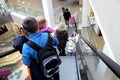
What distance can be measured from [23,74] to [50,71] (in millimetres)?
3156

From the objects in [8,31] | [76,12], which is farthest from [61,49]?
[8,31]

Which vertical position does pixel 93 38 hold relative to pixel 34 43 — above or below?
below

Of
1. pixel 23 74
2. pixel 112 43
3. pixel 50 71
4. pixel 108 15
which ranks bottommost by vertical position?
pixel 23 74

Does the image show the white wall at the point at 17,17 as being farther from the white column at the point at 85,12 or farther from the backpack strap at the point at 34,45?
the backpack strap at the point at 34,45

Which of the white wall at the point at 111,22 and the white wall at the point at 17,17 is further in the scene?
the white wall at the point at 17,17

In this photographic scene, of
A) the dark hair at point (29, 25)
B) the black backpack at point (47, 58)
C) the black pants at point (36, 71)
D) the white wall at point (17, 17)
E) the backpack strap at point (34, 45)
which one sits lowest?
the black pants at point (36, 71)

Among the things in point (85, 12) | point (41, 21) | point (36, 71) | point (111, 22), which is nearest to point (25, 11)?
point (85, 12)

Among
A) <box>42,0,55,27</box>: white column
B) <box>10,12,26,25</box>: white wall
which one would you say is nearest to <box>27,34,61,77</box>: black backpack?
<box>42,0,55,27</box>: white column

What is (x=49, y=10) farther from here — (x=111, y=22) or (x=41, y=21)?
(x=41, y=21)

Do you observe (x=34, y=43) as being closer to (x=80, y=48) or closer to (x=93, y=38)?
(x=80, y=48)

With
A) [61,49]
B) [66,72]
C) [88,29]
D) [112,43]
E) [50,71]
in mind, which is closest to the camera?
[50,71]

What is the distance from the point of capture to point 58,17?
31.6 feet

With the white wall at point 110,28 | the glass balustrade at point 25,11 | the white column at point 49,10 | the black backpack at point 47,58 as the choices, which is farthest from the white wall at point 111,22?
the glass balustrade at point 25,11

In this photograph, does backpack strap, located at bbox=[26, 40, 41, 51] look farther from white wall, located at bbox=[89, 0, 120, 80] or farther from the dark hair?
white wall, located at bbox=[89, 0, 120, 80]
